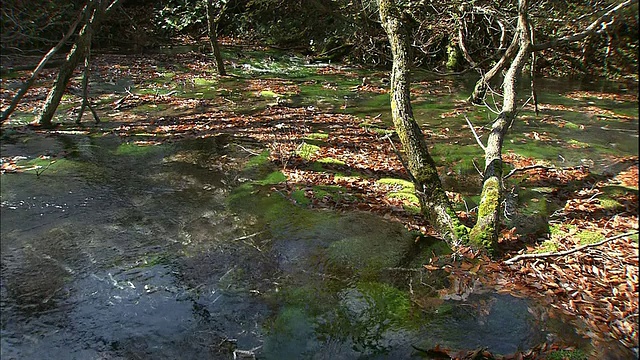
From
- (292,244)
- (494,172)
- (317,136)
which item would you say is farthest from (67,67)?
(494,172)

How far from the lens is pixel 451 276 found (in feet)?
16.7

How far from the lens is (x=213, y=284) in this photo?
479 centimetres

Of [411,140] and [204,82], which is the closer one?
[411,140]

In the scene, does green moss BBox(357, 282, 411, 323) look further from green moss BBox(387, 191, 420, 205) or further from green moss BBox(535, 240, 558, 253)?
green moss BBox(387, 191, 420, 205)

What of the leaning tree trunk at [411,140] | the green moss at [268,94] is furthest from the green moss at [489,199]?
the green moss at [268,94]

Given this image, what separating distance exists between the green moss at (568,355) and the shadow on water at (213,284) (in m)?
0.29

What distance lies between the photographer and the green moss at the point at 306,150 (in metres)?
8.54

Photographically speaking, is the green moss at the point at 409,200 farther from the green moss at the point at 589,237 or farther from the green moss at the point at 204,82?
the green moss at the point at 204,82

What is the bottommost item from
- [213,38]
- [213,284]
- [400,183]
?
[213,284]

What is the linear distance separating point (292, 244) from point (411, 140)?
205 centimetres

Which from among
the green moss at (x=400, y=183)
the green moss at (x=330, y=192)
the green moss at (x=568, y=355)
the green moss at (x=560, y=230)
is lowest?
the green moss at (x=568, y=355)

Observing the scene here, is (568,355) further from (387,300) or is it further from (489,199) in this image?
(489,199)

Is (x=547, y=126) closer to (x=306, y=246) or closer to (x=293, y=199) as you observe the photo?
(x=293, y=199)

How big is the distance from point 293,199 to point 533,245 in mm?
3343
